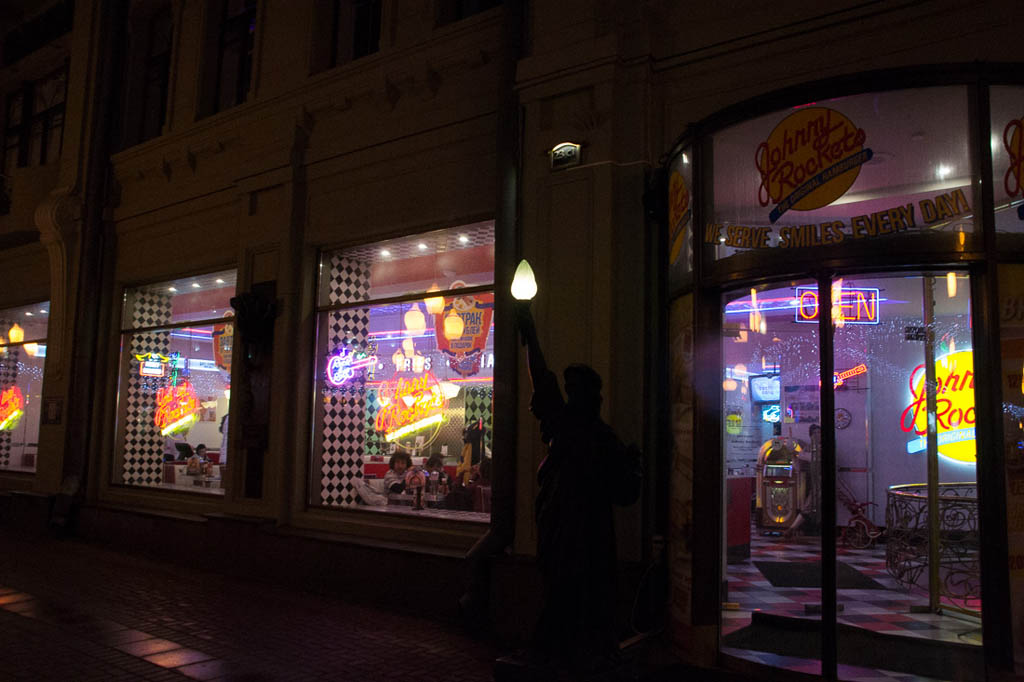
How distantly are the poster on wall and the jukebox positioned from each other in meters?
3.11

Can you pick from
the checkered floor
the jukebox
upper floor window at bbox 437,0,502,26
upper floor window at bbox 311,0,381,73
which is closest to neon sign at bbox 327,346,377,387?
upper floor window at bbox 311,0,381,73

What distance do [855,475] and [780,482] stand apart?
0.83m

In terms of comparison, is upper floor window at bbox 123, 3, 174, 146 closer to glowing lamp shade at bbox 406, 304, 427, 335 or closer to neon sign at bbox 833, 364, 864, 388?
glowing lamp shade at bbox 406, 304, 427, 335

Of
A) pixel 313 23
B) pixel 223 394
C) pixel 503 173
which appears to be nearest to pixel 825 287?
pixel 503 173

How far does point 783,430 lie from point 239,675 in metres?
5.45

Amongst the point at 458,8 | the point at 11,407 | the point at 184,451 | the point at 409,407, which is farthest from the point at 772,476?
the point at 11,407

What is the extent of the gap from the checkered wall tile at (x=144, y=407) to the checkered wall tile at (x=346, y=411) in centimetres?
397

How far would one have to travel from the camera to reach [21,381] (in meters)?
15.8

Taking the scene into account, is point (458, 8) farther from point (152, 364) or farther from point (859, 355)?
point (152, 364)

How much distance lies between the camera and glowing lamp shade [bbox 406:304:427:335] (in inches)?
369

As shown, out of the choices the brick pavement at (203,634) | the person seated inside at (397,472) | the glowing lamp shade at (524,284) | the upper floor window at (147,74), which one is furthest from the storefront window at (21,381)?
the glowing lamp shade at (524,284)

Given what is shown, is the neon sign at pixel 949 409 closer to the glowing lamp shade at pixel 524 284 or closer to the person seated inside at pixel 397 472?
the glowing lamp shade at pixel 524 284

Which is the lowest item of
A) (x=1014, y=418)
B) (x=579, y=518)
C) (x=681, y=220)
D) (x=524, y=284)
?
(x=579, y=518)

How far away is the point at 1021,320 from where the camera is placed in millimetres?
5340
